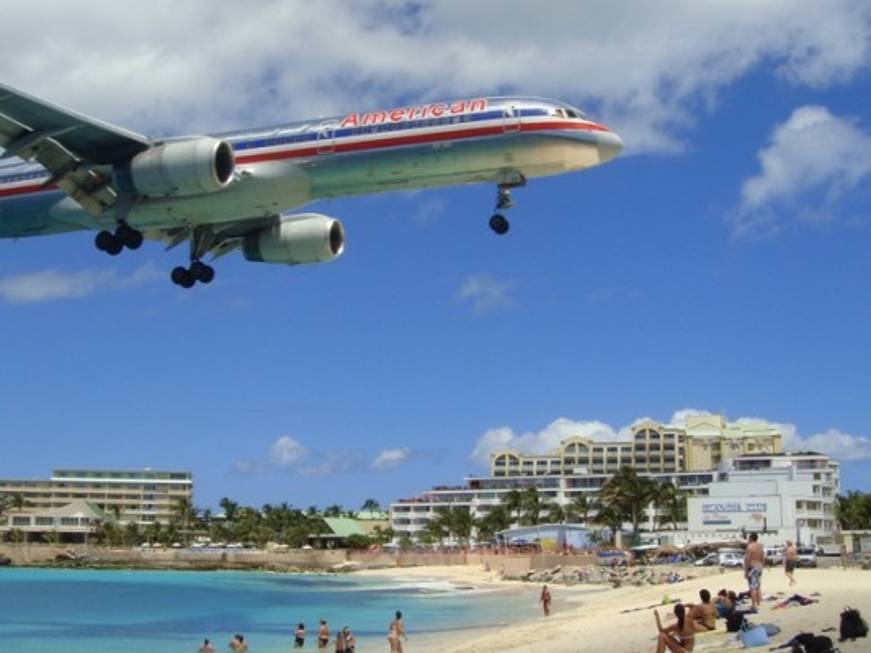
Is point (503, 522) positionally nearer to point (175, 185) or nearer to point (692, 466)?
point (692, 466)

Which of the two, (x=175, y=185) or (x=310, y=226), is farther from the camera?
(x=310, y=226)

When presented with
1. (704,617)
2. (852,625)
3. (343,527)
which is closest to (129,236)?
(704,617)

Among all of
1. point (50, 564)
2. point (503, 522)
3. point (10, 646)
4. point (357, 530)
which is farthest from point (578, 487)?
point (10, 646)

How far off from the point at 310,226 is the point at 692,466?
158m

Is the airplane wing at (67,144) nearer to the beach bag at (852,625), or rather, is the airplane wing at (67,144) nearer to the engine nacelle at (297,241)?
the engine nacelle at (297,241)

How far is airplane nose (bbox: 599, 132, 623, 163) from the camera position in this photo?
3428cm

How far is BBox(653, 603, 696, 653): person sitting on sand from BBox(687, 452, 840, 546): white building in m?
81.1

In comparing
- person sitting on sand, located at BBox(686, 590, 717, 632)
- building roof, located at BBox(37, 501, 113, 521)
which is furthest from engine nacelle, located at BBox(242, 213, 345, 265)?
building roof, located at BBox(37, 501, 113, 521)

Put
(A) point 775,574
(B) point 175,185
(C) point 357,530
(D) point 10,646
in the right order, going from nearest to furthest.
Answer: (B) point 175,185 → (A) point 775,574 → (D) point 10,646 → (C) point 357,530

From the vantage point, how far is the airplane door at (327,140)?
3541cm

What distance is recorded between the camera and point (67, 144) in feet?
119

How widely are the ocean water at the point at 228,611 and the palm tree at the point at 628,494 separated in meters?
23.6

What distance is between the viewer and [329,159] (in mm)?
35375

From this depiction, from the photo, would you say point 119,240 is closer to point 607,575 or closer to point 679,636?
point 679,636
